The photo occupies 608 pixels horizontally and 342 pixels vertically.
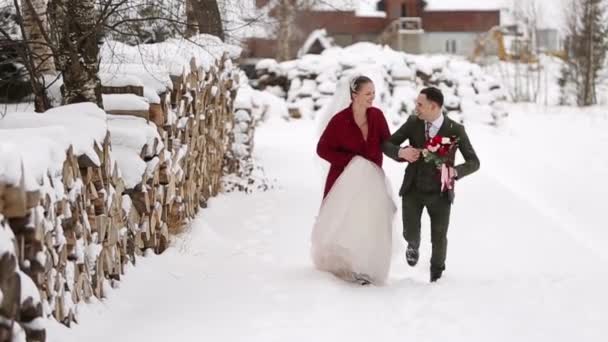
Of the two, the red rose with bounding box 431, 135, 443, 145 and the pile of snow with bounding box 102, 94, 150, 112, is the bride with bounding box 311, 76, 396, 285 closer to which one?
the red rose with bounding box 431, 135, 443, 145

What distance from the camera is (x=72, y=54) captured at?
6.59m

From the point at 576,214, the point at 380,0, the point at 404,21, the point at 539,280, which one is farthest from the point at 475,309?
the point at 380,0

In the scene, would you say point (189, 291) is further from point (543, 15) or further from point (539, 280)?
point (543, 15)

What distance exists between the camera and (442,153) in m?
6.59

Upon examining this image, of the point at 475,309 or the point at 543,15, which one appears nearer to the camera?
the point at 475,309

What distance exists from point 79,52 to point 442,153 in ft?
9.39

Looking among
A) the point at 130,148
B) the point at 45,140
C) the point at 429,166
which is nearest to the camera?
the point at 45,140

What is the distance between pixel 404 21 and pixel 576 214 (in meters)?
43.5

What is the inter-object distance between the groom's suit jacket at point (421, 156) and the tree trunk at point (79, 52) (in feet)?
7.56

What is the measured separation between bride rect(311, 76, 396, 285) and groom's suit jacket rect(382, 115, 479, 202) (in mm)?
155

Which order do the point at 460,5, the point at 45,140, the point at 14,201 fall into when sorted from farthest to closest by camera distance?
the point at 460,5 < the point at 45,140 < the point at 14,201

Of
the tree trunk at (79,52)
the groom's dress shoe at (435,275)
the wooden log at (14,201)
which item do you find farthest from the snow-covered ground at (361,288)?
the tree trunk at (79,52)

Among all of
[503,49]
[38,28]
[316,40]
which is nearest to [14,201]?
[38,28]

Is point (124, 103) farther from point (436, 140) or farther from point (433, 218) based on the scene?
point (433, 218)
